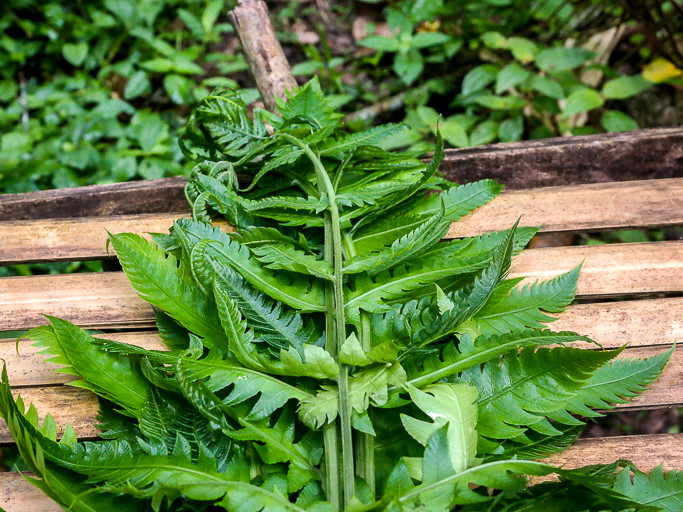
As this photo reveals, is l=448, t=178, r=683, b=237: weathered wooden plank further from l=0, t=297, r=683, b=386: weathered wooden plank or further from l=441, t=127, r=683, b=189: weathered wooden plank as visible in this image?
l=0, t=297, r=683, b=386: weathered wooden plank

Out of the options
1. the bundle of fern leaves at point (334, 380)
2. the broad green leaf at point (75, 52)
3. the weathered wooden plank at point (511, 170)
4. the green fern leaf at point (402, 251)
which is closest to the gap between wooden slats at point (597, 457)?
the bundle of fern leaves at point (334, 380)

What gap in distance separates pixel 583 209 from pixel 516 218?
0.20 m

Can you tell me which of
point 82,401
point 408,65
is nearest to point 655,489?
point 82,401

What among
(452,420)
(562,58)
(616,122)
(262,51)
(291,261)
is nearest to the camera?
(452,420)

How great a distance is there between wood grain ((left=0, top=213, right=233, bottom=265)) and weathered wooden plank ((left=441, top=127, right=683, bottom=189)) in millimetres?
803

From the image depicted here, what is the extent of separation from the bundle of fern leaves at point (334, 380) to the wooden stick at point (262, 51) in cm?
59

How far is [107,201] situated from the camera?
167 cm

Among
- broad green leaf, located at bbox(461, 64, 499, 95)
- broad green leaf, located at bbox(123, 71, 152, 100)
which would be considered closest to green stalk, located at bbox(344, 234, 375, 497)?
broad green leaf, located at bbox(461, 64, 499, 95)

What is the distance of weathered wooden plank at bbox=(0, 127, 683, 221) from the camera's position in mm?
1661

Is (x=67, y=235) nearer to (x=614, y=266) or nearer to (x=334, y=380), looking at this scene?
(x=334, y=380)

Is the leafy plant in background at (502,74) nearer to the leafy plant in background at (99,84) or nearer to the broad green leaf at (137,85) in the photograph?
the leafy plant in background at (99,84)

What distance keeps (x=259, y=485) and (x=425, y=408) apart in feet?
1.08

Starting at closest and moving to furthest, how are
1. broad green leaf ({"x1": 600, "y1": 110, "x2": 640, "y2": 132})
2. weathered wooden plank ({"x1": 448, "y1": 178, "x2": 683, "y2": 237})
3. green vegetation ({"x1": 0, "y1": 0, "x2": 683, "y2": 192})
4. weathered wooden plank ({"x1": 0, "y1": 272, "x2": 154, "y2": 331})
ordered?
weathered wooden plank ({"x1": 0, "y1": 272, "x2": 154, "y2": 331}) < weathered wooden plank ({"x1": 448, "y1": 178, "x2": 683, "y2": 237}) < broad green leaf ({"x1": 600, "y1": 110, "x2": 640, "y2": 132}) < green vegetation ({"x1": 0, "y1": 0, "x2": 683, "y2": 192})

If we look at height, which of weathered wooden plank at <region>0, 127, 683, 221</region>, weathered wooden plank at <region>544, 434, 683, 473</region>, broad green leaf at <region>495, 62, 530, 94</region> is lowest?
weathered wooden plank at <region>544, 434, 683, 473</region>
